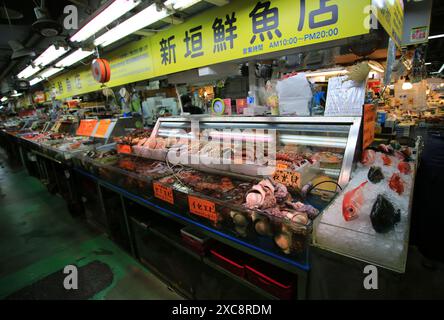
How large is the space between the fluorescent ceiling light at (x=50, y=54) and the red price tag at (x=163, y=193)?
385cm

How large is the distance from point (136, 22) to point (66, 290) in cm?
321

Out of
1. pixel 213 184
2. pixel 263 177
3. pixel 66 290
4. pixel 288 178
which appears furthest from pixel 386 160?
pixel 66 290

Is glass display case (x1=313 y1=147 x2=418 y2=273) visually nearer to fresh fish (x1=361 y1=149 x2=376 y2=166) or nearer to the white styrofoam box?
fresh fish (x1=361 y1=149 x2=376 y2=166)

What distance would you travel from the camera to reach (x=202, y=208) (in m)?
1.59

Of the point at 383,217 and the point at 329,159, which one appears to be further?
the point at 329,159

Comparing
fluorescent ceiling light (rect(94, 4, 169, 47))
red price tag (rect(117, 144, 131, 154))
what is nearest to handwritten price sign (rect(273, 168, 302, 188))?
fluorescent ceiling light (rect(94, 4, 169, 47))

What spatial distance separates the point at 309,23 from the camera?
2.02 meters

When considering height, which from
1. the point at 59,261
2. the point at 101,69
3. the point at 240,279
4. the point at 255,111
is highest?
the point at 101,69

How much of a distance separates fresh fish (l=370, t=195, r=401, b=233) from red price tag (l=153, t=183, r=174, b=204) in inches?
54.3

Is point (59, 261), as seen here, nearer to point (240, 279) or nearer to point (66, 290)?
point (66, 290)

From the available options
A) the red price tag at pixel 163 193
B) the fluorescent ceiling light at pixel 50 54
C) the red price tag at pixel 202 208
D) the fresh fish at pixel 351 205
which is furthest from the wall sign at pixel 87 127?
the fresh fish at pixel 351 205

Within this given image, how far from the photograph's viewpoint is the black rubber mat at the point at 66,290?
2.40m

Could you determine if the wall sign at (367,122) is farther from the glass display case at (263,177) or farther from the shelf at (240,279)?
the shelf at (240,279)
